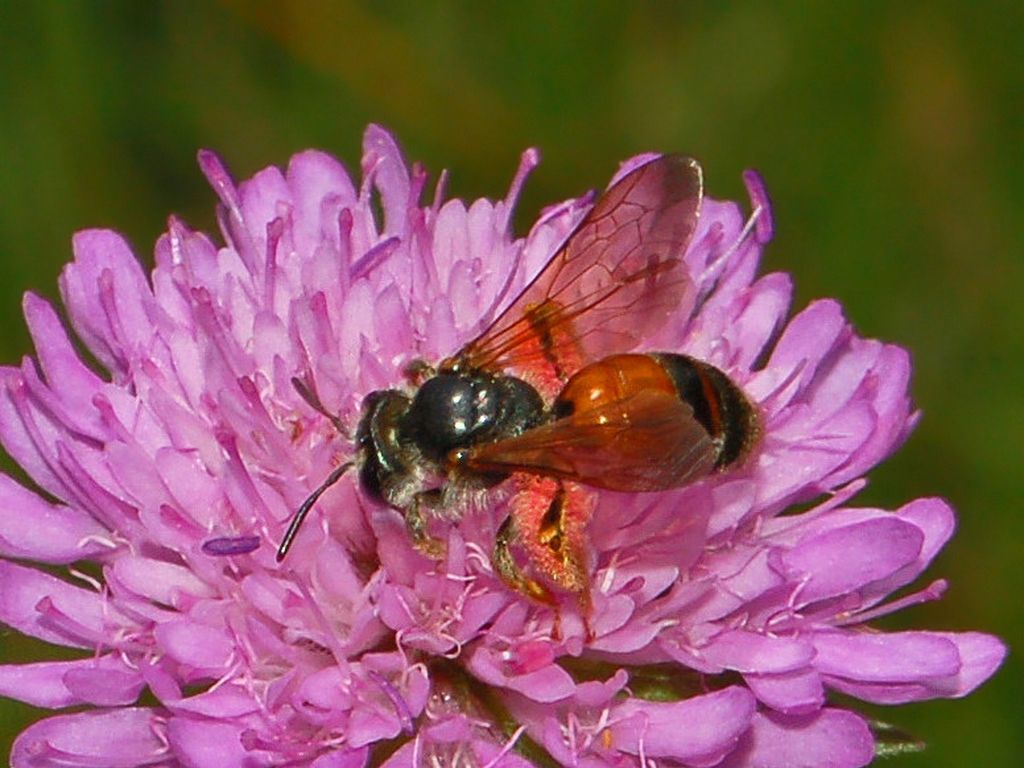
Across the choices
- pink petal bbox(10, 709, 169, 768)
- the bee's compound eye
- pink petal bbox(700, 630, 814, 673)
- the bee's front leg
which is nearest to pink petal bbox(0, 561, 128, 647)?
pink petal bbox(10, 709, 169, 768)

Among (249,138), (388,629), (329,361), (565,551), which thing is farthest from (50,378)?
(249,138)

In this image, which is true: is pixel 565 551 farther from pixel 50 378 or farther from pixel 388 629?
pixel 50 378

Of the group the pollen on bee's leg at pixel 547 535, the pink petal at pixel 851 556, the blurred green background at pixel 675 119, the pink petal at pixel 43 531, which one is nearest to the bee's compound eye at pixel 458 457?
the pollen on bee's leg at pixel 547 535

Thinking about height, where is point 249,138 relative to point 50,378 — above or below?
above

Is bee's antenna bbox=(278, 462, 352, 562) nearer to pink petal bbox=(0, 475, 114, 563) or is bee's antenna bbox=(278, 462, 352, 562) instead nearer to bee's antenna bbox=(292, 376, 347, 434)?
bee's antenna bbox=(292, 376, 347, 434)

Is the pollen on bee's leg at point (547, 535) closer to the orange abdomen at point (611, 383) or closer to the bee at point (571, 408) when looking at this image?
the bee at point (571, 408)

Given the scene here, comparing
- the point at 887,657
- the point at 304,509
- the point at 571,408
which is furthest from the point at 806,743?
the point at 304,509

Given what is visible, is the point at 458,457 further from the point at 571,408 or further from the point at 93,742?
the point at 93,742
